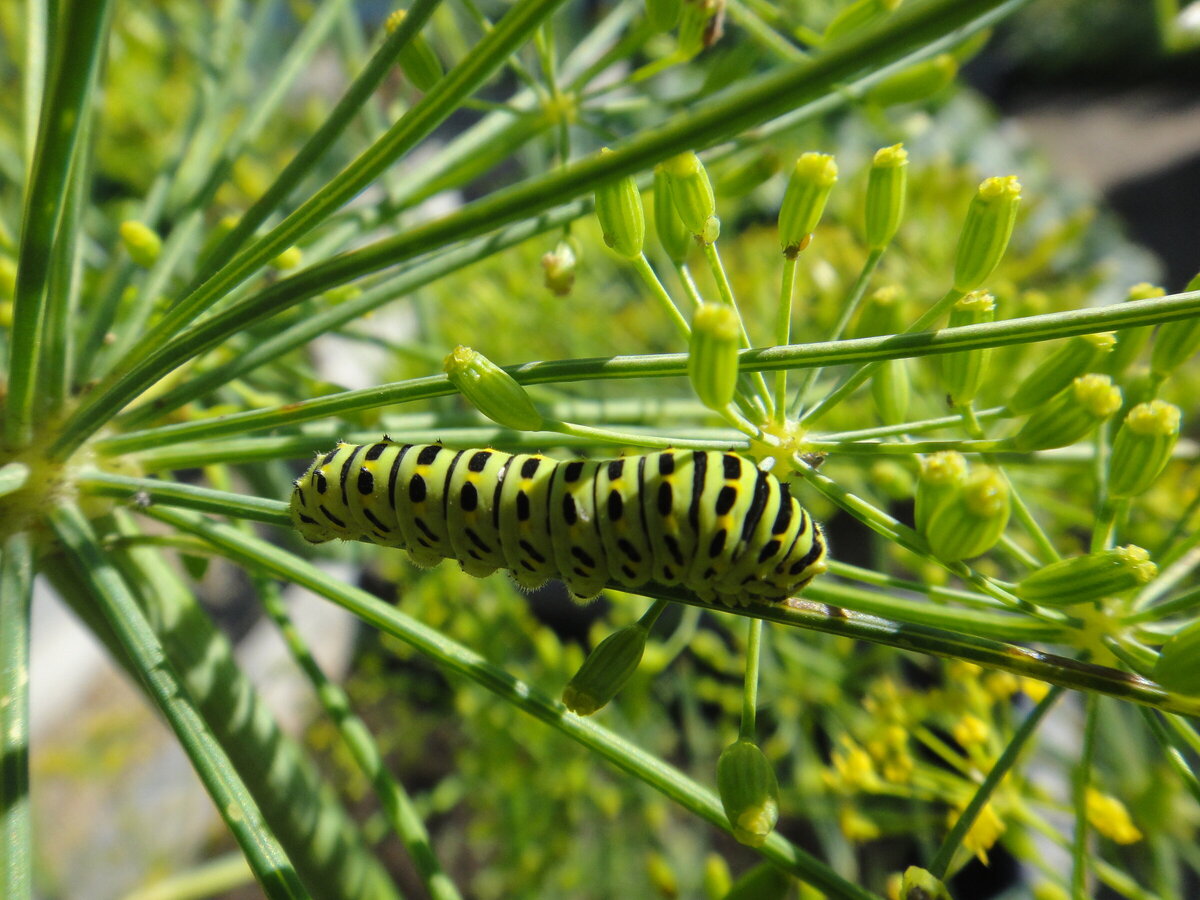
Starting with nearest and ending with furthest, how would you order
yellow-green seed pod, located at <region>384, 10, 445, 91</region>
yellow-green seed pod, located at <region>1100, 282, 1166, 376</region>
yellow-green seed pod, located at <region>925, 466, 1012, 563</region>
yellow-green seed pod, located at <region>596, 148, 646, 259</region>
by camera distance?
1. yellow-green seed pod, located at <region>925, 466, 1012, 563</region>
2. yellow-green seed pod, located at <region>596, 148, 646, 259</region>
3. yellow-green seed pod, located at <region>1100, 282, 1166, 376</region>
4. yellow-green seed pod, located at <region>384, 10, 445, 91</region>

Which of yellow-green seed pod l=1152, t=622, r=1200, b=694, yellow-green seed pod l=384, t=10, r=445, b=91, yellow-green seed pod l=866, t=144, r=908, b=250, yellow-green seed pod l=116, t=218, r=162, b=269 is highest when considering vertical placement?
yellow-green seed pod l=384, t=10, r=445, b=91

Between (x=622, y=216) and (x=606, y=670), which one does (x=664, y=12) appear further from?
(x=606, y=670)

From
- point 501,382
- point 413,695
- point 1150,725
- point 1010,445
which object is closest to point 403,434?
point 501,382

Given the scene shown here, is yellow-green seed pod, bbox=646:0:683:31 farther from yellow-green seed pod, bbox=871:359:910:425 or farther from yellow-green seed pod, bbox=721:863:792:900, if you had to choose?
yellow-green seed pod, bbox=721:863:792:900

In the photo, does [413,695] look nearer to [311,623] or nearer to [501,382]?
[311,623]

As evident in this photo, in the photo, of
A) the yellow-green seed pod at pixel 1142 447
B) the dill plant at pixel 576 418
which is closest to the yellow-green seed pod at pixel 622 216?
the dill plant at pixel 576 418

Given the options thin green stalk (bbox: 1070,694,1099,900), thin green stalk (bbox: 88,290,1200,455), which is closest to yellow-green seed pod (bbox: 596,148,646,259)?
thin green stalk (bbox: 88,290,1200,455)
